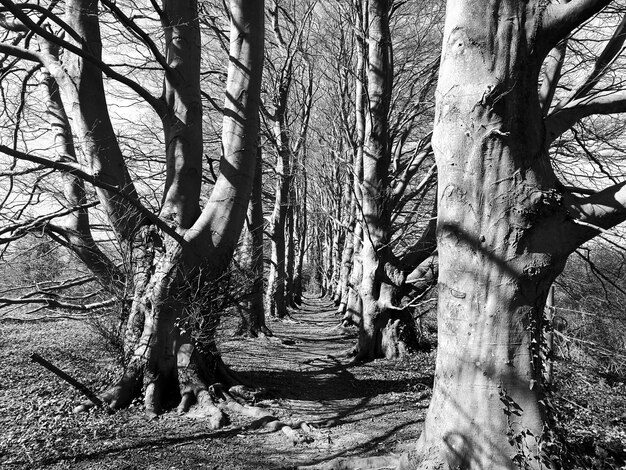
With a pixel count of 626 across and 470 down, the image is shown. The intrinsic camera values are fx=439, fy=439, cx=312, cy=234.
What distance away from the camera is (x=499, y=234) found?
2578 millimetres

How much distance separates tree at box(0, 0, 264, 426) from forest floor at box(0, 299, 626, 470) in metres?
0.45

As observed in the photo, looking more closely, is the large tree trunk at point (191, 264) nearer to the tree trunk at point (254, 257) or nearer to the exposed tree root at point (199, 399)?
the exposed tree root at point (199, 399)

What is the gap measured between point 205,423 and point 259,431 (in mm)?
553

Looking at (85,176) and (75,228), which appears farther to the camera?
(75,228)

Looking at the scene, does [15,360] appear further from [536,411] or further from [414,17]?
[414,17]

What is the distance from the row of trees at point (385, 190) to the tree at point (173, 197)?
2 cm

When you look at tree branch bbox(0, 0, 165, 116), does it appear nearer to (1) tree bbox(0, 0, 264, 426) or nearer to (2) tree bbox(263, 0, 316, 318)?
(1) tree bbox(0, 0, 264, 426)

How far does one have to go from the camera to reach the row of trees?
2564mm

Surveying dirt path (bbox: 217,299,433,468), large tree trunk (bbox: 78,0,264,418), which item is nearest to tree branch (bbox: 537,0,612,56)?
dirt path (bbox: 217,299,433,468)

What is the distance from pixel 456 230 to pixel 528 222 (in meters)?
0.40

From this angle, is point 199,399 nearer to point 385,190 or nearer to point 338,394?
point 338,394

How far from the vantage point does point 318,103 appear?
53.9ft

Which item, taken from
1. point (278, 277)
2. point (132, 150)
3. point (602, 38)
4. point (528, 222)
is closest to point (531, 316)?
point (528, 222)

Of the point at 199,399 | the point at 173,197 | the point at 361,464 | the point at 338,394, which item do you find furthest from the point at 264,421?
the point at 173,197
